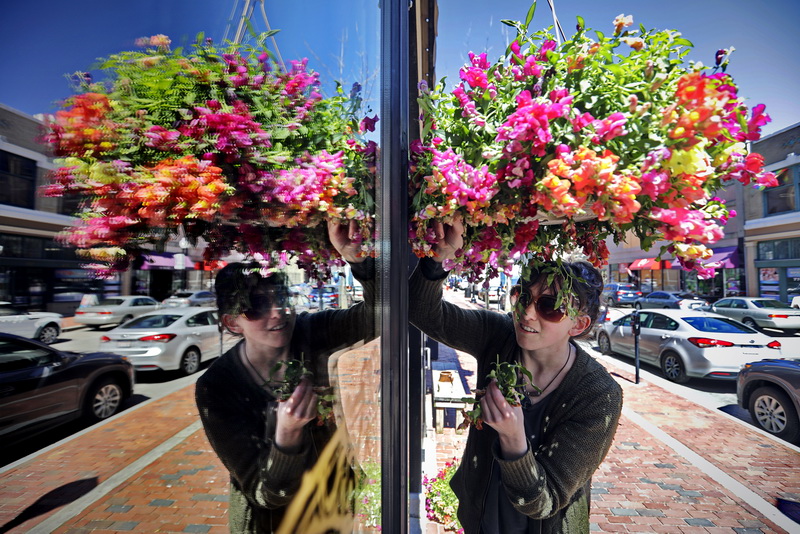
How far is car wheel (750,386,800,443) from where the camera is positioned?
4538 millimetres

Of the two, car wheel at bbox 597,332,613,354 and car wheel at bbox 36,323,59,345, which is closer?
car wheel at bbox 36,323,59,345

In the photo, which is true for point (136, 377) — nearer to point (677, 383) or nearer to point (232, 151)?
point (232, 151)

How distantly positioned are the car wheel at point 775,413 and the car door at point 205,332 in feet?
20.5

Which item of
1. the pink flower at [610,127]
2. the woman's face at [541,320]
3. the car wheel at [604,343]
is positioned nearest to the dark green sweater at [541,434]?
the woman's face at [541,320]

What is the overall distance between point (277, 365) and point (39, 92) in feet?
1.69

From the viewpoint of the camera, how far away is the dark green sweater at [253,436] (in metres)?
0.56

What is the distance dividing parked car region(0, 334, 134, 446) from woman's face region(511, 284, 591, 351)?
1783 millimetres

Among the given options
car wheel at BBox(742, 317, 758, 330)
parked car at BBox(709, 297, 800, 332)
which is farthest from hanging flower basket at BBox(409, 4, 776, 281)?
car wheel at BBox(742, 317, 758, 330)

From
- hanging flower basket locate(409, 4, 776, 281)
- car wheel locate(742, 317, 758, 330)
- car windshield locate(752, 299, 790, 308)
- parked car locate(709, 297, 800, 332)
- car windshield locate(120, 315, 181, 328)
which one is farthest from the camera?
car wheel locate(742, 317, 758, 330)

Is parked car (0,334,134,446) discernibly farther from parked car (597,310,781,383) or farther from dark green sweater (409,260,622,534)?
parked car (597,310,781,383)

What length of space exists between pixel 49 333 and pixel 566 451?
1808mm

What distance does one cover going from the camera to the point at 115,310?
0.37 meters

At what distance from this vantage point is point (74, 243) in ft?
1.14

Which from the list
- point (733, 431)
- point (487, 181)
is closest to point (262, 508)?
point (487, 181)
